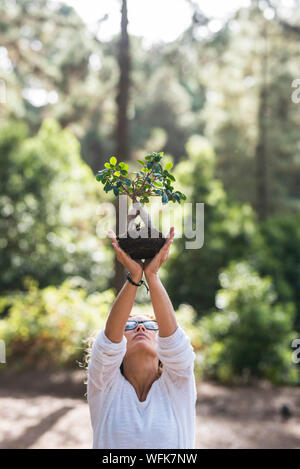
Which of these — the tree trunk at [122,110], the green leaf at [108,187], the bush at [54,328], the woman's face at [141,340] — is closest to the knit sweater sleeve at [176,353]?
the woman's face at [141,340]

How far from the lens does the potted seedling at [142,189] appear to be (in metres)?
1.82

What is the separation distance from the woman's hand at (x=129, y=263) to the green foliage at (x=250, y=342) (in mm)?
6050

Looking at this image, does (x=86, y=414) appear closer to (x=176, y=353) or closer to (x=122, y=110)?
(x=176, y=353)

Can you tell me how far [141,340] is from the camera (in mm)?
1924

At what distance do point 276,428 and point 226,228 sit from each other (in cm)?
620

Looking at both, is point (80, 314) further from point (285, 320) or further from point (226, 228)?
point (226, 228)

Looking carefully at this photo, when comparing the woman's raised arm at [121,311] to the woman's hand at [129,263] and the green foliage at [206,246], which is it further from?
the green foliage at [206,246]

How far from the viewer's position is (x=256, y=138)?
63.3 ft

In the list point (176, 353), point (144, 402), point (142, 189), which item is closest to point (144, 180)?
point (142, 189)

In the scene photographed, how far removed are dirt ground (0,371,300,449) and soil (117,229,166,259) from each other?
3526 mm

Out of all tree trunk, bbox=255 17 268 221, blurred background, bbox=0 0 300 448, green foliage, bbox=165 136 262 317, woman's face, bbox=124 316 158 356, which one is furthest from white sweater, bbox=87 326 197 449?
tree trunk, bbox=255 17 268 221

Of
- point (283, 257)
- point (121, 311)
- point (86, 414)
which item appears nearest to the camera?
point (121, 311)

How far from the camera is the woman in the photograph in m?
1.72

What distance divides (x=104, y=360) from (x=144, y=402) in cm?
21
